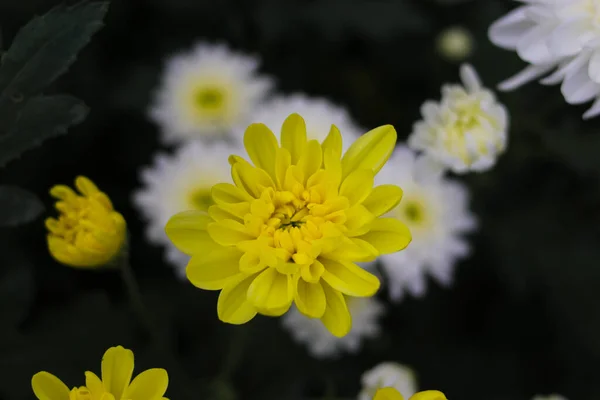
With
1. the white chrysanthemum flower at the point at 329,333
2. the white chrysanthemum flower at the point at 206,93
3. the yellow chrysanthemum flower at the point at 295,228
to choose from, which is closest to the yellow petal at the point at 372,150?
the yellow chrysanthemum flower at the point at 295,228

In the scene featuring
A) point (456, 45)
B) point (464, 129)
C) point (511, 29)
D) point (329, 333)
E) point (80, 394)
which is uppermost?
point (456, 45)

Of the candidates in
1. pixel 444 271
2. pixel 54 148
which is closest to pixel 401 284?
pixel 444 271

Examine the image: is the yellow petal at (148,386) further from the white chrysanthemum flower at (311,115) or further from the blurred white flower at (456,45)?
the blurred white flower at (456,45)

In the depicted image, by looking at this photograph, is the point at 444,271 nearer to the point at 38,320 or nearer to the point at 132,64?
the point at 38,320

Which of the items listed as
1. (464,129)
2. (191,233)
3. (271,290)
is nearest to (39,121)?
(191,233)

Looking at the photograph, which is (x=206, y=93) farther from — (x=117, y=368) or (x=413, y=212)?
(x=117, y=368)

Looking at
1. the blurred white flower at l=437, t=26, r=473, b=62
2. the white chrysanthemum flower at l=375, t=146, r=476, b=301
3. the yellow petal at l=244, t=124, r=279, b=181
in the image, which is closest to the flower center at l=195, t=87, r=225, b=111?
the white chrysanthemum flower at l=375, t=146, r=476, b=301

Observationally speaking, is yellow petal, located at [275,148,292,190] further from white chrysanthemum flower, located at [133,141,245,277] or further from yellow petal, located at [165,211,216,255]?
white chrysanthemum flower, located at [133,141,245,277]
